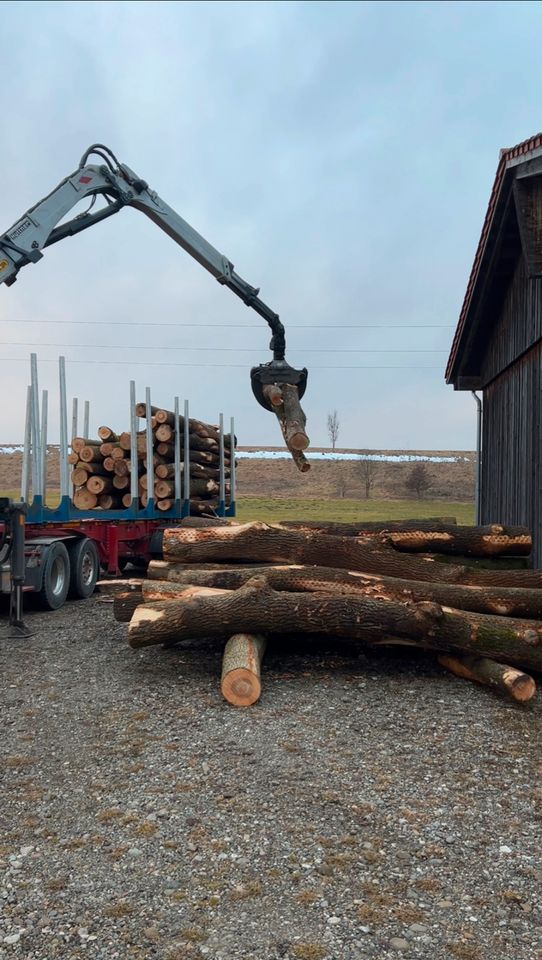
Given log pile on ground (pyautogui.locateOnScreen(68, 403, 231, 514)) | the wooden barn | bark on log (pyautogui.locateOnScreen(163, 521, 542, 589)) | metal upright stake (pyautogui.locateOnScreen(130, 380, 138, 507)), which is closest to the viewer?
bark on log (pyautogui.locateOnScreen(163, 521, 542, 589))

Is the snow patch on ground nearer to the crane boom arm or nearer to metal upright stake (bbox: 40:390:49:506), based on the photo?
the crane boom arm

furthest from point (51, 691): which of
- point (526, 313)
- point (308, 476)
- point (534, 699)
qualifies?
point (308, 476)

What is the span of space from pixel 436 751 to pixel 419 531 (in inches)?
143

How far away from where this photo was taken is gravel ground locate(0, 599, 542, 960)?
2.93m

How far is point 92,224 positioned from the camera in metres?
10.1

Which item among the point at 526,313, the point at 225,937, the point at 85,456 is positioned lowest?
the point at 225,937

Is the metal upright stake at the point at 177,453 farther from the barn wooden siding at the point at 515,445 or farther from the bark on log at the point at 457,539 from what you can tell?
the barn wooden siding at the point at 515,445

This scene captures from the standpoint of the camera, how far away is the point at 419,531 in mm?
8125

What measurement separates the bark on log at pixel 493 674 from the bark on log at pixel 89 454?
7615 mm

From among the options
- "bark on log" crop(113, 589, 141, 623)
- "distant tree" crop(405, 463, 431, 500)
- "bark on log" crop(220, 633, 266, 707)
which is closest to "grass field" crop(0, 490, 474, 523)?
"distant tree" crop(405, 463, 431, 500)

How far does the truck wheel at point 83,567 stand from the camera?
10.6 metres

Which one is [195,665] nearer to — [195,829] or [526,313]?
[195,829]

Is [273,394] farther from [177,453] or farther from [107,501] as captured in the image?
[107,501]

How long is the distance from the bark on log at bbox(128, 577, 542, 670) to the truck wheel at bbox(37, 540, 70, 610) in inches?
137
